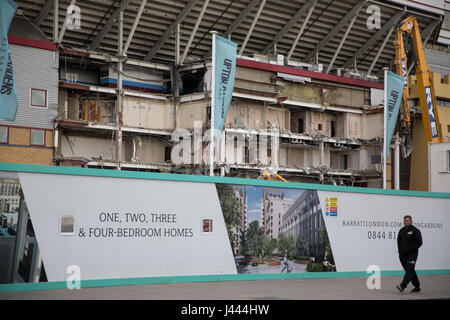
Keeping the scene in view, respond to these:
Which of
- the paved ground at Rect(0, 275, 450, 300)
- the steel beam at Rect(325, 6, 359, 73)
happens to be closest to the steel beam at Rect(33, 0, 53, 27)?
the steel beam at Rect(325, 6, 359, 73)

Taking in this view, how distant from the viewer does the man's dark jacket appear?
16.4m

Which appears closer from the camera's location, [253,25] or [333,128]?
[253,25]

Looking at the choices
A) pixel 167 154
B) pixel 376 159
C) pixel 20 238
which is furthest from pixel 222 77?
pixel 376 159

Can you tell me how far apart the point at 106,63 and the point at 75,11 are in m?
3.96

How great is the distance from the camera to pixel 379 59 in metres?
53.6

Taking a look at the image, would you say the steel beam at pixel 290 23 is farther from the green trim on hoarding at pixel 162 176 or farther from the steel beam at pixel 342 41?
the green trim on hoarding at pixel 162 176

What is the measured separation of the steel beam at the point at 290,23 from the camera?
44778 mm

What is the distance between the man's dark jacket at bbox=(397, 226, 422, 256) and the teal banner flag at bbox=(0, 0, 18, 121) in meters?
12.0

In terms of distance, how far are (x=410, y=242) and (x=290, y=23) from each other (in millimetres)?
31731

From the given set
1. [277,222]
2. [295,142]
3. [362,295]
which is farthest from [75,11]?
[362,295]

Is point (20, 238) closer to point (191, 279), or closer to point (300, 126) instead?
point (191, 279)

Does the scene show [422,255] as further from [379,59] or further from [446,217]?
[379,59]

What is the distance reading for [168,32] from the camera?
43.1 meters

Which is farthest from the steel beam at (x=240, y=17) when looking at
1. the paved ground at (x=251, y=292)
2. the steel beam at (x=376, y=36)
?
the paved ground at (x=251, y=292)
